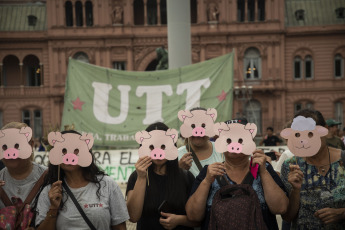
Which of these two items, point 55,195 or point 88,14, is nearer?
point 55,195

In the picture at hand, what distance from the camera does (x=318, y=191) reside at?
3137mm

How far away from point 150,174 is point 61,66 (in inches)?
1159

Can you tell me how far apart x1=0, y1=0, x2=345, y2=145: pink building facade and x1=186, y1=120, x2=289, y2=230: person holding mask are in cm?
2844

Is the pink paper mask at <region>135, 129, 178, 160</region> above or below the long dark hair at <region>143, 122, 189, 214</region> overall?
above

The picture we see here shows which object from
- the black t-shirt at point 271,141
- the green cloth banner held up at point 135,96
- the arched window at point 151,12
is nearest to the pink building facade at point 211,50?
the arched window at point 151,12

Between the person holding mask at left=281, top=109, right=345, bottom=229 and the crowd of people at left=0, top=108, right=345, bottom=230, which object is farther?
the person holding mask at left=281, top=109, right=345, bottom=229

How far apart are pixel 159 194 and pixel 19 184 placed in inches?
39.7

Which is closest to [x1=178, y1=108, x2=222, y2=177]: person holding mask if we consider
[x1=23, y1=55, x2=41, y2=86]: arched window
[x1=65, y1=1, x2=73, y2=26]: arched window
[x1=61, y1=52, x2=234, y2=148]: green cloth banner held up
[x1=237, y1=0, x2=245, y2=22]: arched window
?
[x1=61, y1=52, x2=234, y2=148]: green cloth banner held up

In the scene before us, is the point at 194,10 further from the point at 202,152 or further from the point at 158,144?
the point at 158,144

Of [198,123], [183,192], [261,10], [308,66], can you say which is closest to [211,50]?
[261,10]

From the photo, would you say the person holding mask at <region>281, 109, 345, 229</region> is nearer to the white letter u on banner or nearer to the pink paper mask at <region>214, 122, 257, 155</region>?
the pink paper mask at <region>214, 122, 257, 155</region>

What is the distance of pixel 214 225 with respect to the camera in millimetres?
2865

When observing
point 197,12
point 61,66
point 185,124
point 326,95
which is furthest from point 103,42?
point 185,124

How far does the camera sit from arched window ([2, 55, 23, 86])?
3306 centimetres
